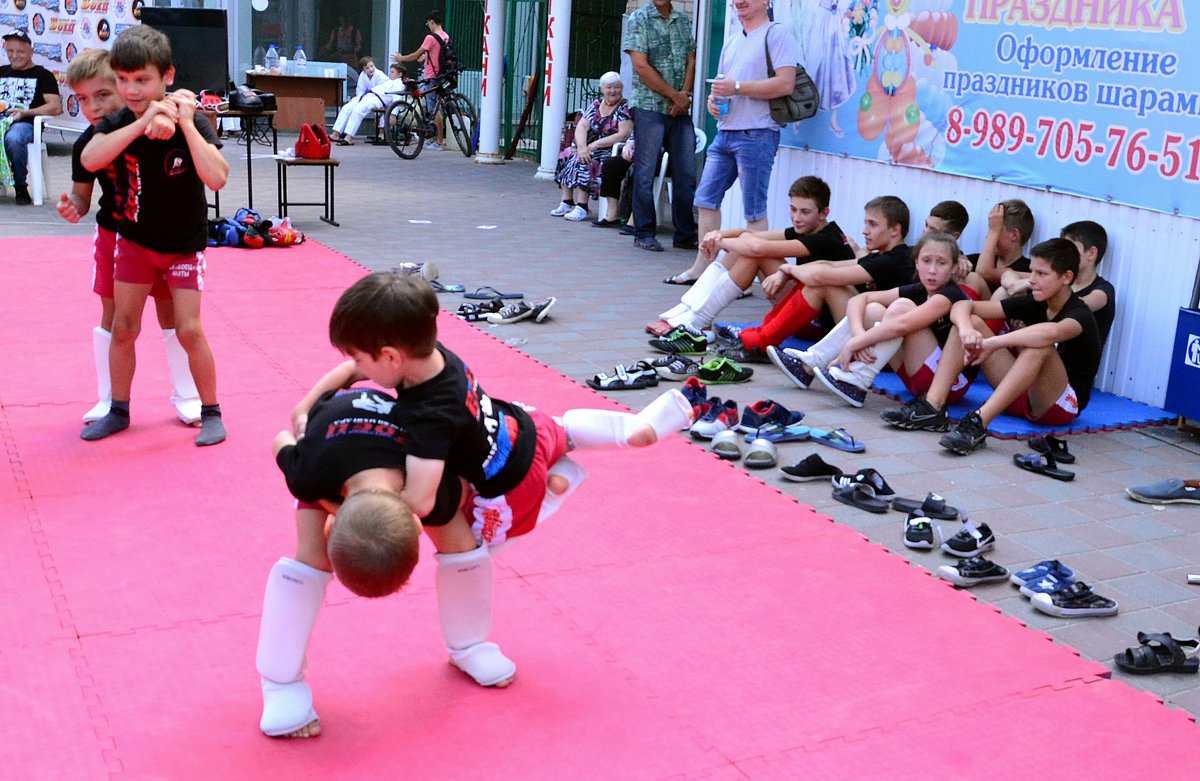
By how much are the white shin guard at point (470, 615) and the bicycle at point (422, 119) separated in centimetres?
1433

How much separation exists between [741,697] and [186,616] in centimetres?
158

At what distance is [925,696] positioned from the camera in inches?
133

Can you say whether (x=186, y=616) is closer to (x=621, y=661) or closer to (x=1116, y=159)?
(x=621, y=661)

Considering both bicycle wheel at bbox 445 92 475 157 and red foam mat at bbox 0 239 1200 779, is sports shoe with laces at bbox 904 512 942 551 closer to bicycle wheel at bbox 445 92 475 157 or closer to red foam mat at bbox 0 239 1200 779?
red foam mat at bbox 0 239 1200 779

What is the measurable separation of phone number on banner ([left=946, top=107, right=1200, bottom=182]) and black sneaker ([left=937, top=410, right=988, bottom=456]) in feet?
5.60

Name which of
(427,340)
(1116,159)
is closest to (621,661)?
(427,340)

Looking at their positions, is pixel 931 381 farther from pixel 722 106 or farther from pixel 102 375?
pixel 102 375

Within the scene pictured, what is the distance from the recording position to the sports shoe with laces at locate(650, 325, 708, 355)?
Result: 7035 mm

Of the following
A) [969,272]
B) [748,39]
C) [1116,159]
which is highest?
[748,39]

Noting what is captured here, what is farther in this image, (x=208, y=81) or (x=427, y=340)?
(x=208, y=81)

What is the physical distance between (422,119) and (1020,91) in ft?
37.9

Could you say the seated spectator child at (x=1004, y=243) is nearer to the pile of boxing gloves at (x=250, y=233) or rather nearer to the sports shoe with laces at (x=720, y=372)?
the sports shoe with laces at (x=720, y=372)

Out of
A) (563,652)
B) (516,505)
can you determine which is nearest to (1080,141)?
(563,652)

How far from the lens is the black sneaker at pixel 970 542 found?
14.1 ft
